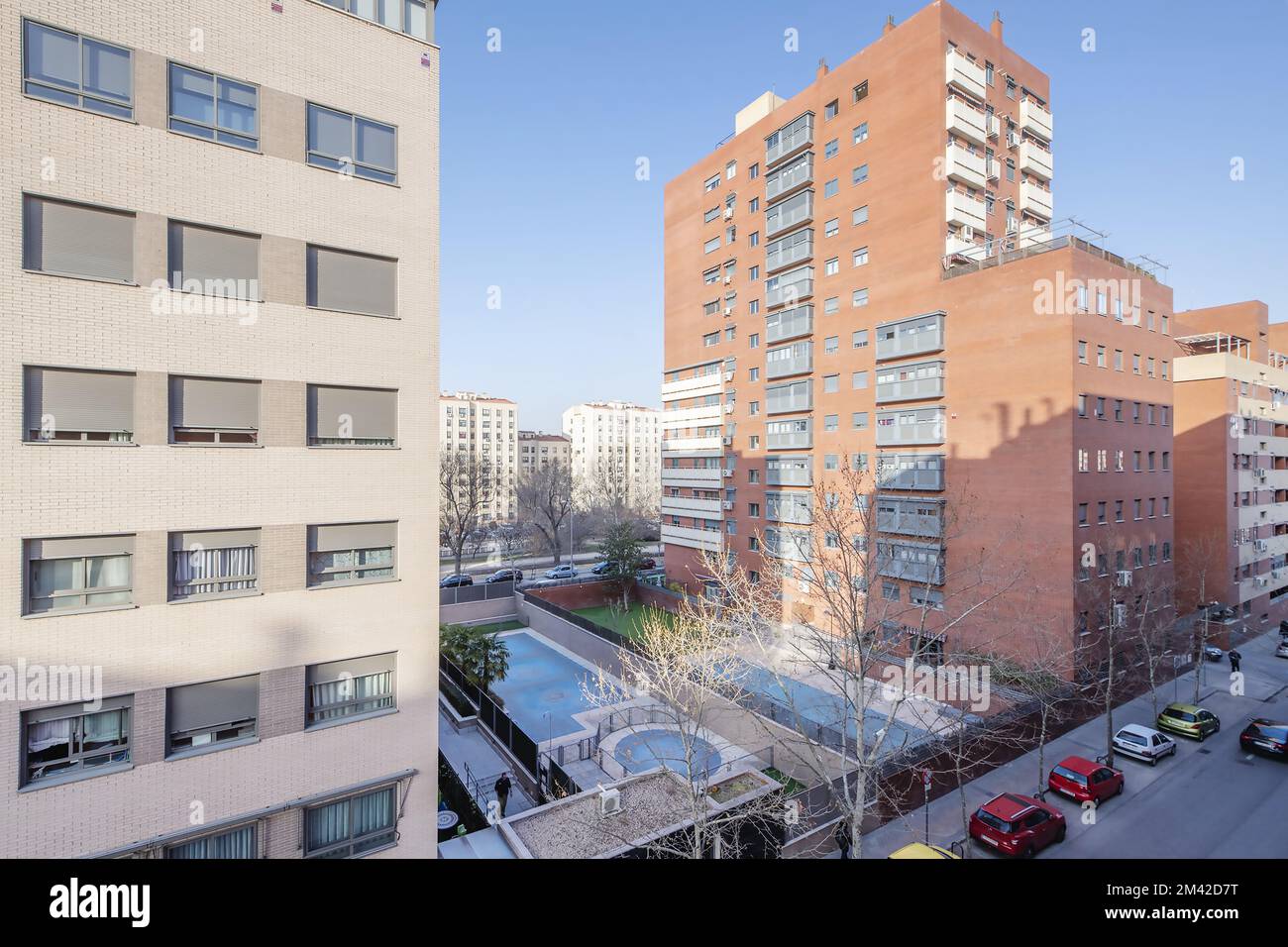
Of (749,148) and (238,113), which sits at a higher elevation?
(749,148)

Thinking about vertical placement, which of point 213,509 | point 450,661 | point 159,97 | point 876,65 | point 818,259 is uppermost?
point 876,65

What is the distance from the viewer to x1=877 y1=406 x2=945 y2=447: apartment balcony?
2783cm

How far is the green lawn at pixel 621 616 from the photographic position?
3922 centimetres

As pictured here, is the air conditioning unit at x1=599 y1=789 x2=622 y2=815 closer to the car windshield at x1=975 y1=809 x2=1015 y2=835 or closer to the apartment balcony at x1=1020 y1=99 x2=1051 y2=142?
the car windshield at x1=975 y1=809 x2=1015 y2=835

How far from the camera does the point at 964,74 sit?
28719 mm

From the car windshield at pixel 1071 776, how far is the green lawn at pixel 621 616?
22173 millimetres

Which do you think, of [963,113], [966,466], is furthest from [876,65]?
[966,466]

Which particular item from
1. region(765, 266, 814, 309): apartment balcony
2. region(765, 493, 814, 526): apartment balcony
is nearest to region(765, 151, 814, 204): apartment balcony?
region(765, 266, 814, 309): apartment balcony

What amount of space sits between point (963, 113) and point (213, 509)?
107ft

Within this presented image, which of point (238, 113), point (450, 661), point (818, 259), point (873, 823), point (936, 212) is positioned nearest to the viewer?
point (238, 113)

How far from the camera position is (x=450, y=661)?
2572 centimetres

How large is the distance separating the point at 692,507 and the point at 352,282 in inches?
1334

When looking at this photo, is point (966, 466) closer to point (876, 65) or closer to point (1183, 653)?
point (1183, 653)

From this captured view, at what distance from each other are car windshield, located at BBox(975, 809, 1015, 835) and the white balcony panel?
29112mm
